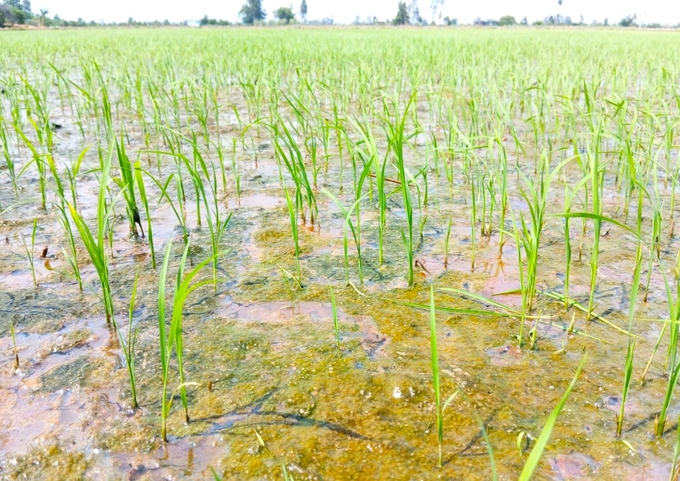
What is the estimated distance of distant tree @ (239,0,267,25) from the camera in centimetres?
6588

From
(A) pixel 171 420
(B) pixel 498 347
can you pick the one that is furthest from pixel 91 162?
(B) pixel 498 347

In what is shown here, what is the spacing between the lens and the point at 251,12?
217 feet

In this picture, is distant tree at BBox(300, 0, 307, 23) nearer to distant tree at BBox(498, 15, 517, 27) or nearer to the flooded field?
distant tree at BBox(498, 15, 517, 27)

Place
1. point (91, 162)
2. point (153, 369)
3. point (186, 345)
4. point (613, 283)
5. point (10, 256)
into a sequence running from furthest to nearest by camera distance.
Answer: point (91, 162) → point (10, 256) → point (613, 283) → point (186, 345) → point (153, 369)

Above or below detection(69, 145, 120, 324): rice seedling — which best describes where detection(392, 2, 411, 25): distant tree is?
above

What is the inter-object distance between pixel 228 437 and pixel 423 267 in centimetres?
86

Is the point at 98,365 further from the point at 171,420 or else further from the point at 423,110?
the point at 423,110

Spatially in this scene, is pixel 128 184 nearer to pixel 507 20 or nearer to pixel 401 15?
pixel 401 15

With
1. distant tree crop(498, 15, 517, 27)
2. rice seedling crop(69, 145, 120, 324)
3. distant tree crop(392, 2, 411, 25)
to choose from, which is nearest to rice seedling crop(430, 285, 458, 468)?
rice seedling crop(69, 145, 120, 324)

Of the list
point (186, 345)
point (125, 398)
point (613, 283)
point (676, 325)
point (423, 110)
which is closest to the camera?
point (676, 325)

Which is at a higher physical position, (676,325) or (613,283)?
(676,325)

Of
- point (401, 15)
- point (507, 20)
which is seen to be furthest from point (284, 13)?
point (507, 20)

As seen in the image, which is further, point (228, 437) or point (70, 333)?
point (70, 333)

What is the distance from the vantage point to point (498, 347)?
52.7 inches
